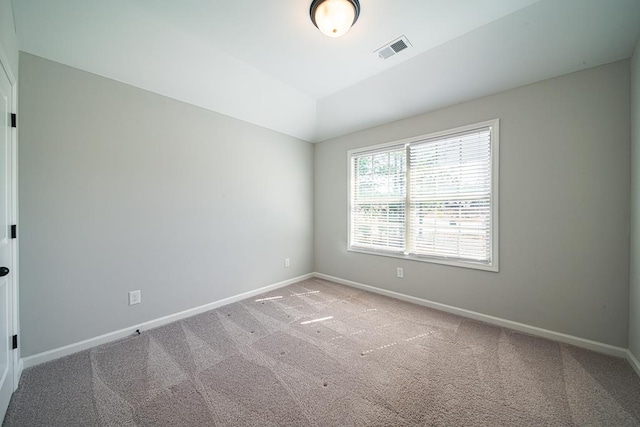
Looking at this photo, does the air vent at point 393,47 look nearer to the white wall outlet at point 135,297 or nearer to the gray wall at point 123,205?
the gray wall at point 123,205

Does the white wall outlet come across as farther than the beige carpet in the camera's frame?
Yes

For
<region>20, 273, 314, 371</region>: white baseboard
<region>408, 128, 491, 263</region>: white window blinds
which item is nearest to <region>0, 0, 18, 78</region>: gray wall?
<region>20, 273, 314, 371</region>: white baseboard

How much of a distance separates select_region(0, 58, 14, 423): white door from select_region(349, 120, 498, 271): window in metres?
3.55

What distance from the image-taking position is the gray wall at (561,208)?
6.77 feet

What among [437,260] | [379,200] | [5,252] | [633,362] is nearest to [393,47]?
[379,200]

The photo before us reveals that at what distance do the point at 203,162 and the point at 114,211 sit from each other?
1052mm

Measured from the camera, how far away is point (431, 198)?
10.1ft

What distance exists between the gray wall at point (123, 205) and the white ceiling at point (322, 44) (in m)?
0.29

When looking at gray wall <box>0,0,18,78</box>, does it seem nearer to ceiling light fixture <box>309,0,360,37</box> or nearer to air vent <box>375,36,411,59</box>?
ceiling light fixture <box>309,0,360,37</box>

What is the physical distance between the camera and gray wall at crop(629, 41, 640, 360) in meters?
1.86

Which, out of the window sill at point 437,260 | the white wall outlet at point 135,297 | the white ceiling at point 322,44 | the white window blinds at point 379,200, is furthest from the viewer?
the white window blinds at point 379,200

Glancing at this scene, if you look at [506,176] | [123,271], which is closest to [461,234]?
[506,176]

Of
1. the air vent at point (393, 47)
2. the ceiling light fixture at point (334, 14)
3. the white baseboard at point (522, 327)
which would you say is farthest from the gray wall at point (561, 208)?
the ceiling light fixture at point (334, 14)

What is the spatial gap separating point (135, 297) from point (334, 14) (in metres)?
3.21
